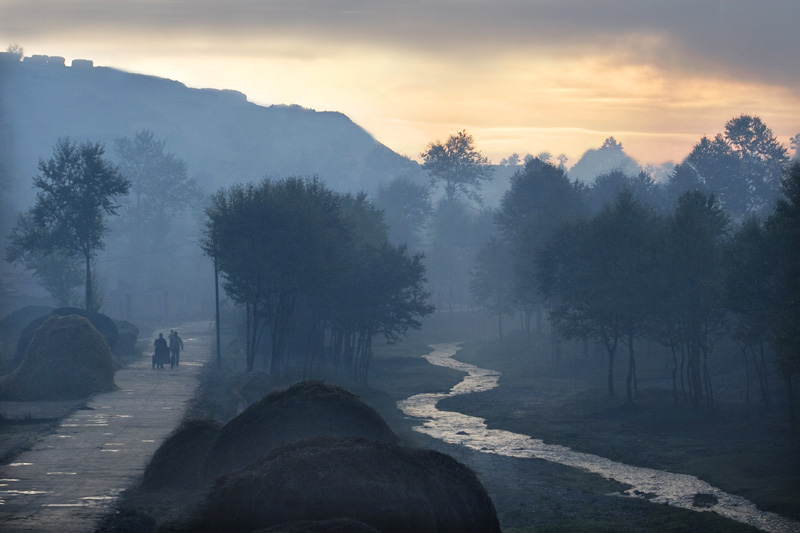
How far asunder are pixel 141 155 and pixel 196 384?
501ft

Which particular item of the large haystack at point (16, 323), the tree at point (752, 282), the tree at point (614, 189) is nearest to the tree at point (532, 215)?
the tree at point (614, 189)

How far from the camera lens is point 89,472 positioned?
28.5 m

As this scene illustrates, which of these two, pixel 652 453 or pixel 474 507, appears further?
pixel 652 453

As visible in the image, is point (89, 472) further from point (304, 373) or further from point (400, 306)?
point (400, 306)

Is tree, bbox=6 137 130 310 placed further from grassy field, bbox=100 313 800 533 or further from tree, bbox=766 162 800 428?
tree, bbox=766 162 800 428

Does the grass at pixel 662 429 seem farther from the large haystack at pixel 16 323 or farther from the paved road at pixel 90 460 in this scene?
the large haystack at pixel 16 323

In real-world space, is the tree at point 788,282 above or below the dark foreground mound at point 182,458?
above

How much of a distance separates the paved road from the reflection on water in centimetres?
1552

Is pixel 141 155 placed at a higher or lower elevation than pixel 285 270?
higher

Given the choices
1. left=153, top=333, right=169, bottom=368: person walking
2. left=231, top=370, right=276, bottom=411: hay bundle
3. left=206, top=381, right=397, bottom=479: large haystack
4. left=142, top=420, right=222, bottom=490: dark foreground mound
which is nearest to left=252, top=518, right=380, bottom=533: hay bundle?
left=206, top=381, right=397, bottom=479: large haystack

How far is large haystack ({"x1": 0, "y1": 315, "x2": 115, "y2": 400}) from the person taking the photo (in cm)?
4809

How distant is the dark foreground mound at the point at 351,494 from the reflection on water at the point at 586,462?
14664mm

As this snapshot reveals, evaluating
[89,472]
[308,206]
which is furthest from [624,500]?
[308,206]

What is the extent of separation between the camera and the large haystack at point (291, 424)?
2470 cm
